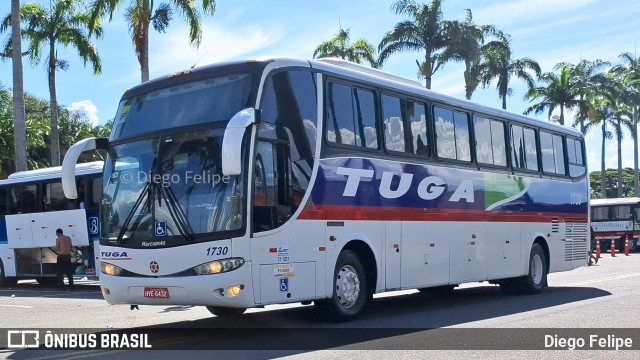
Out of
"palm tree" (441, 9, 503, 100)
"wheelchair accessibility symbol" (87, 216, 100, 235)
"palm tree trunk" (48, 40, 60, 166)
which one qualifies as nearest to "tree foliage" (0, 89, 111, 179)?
"palm tree trunk" (48, 40, 60, 166)

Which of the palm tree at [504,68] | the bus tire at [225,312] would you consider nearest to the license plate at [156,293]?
the bus tire at [225,312]

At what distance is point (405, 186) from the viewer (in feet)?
44.6

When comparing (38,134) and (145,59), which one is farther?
(38,134)

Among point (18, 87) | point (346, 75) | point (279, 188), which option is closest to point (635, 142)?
point (18, 87)

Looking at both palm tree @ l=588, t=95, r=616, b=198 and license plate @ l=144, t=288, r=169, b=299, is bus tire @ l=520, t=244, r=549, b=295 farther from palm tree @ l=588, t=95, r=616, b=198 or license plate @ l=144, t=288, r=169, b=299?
palm tree @ l=588, t=95, r=616, b=198

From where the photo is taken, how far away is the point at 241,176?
10547mm

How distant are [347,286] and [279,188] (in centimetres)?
212

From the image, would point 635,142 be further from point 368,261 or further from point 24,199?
point 368,261

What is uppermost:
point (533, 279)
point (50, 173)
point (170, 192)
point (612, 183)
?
point (612, 183)

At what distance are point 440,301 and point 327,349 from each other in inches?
274

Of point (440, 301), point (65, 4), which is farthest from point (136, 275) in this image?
point (65, 4)

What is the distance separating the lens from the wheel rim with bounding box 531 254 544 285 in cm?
1791

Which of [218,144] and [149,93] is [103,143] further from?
[218,144]

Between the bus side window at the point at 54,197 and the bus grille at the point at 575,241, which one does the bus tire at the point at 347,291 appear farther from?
the bus side window at the point at 54,197
